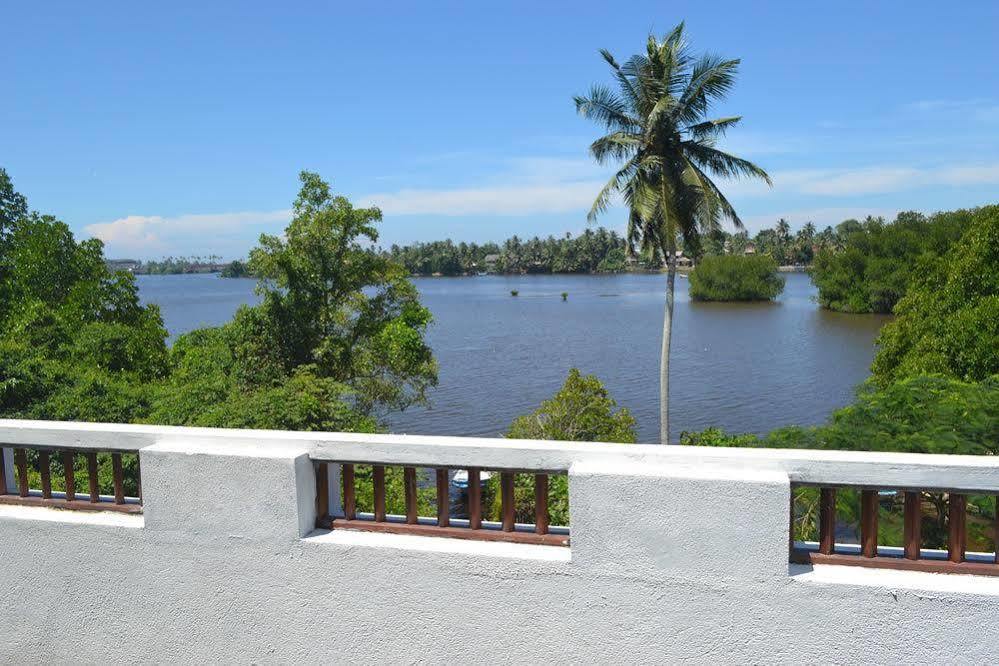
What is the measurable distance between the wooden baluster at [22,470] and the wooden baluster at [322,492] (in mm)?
1334

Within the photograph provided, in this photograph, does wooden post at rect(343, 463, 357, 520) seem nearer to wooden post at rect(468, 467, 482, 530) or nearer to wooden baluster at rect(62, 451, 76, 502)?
wooden post at rect(468, 467, 482, 530)

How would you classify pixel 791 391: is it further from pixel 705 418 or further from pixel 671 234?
pixel 671 234

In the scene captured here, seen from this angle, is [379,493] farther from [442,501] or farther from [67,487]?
[67,487]

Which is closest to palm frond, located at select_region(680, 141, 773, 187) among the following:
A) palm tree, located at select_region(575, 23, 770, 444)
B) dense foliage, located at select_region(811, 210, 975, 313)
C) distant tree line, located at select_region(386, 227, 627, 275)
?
palm tree, located at select_region(575, 23, 770, 444)

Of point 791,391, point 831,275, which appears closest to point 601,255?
point 831,275

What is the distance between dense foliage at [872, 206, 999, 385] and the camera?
59.6 feet

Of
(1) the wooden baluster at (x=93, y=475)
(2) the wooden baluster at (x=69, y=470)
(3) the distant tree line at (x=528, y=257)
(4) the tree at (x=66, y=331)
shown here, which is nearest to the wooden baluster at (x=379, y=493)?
(1) the wooden baluster at (x=93, y=475)

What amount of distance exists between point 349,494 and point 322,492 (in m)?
0.12

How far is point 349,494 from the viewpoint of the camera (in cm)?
310

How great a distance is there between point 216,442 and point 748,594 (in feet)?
6.51

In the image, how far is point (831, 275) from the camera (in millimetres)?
71500

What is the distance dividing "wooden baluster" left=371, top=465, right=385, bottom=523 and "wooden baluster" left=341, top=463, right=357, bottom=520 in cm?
9

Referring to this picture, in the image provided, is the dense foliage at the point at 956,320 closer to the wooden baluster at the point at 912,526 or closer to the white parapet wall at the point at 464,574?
the wooden baluster at the point at 912,526

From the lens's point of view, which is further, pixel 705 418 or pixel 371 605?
pixel 705 418
